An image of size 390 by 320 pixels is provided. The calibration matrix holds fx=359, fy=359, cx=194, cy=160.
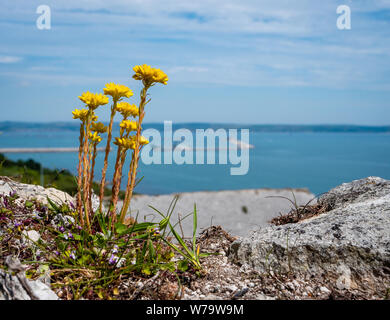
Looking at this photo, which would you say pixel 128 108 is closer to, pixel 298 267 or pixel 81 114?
pixel 81 114

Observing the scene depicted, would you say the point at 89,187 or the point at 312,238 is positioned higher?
the point at 89,187

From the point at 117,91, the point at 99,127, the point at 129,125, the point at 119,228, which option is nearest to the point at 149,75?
the point at 117,91

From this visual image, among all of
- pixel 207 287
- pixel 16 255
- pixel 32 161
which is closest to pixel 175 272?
pixel 207 287

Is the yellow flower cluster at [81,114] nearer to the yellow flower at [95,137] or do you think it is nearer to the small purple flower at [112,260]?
the yellow flower at [95,137]

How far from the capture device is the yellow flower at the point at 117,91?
2.95 meters

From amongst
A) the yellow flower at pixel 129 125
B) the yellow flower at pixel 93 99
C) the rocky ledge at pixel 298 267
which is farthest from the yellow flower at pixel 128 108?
A: the rocky ledge at pixel 298 267

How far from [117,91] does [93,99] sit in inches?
8.1

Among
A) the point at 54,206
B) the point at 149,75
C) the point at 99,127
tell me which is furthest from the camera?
the point at 54,206

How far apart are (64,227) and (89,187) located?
18.0 inches

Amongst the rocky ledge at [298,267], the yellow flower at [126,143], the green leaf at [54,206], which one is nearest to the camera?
the rocky ledge at [298,267]

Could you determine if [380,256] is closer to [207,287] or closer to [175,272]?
[207,287]

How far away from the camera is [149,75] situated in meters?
2.91

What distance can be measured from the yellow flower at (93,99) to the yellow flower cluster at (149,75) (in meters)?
0.32
